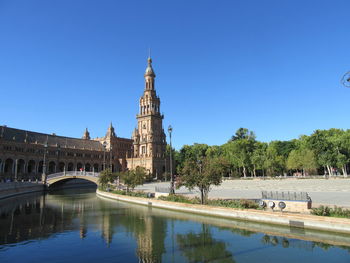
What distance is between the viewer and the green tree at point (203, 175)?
26.3 meters

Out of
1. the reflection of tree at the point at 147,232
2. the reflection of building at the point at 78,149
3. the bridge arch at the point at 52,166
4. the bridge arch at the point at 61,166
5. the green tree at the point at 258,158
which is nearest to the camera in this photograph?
the reflection of tree at the point at 147,232

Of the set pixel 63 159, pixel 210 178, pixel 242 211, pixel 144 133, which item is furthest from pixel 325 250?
pixel 63 159

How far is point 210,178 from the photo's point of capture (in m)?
26.2

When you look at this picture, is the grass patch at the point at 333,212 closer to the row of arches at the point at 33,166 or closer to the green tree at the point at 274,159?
the green tree at the point at 274,159

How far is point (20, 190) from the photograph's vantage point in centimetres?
5422

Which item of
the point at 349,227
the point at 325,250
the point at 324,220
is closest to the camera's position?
the point at 325,250

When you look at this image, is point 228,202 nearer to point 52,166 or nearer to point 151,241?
point 151,241

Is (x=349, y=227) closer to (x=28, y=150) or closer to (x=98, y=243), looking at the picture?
(x=98, y=243)

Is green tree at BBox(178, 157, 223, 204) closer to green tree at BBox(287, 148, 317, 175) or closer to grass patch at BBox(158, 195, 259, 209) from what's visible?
grass patch at BBox(158, 195, 259, 209)

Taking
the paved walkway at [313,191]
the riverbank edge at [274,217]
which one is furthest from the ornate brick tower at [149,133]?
the riverbank edge at [274,217]

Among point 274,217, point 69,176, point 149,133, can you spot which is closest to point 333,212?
point 274,217

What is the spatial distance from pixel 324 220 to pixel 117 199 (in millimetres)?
31099

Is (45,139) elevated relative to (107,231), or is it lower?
elevated

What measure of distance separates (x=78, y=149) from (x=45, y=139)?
41.5ft
